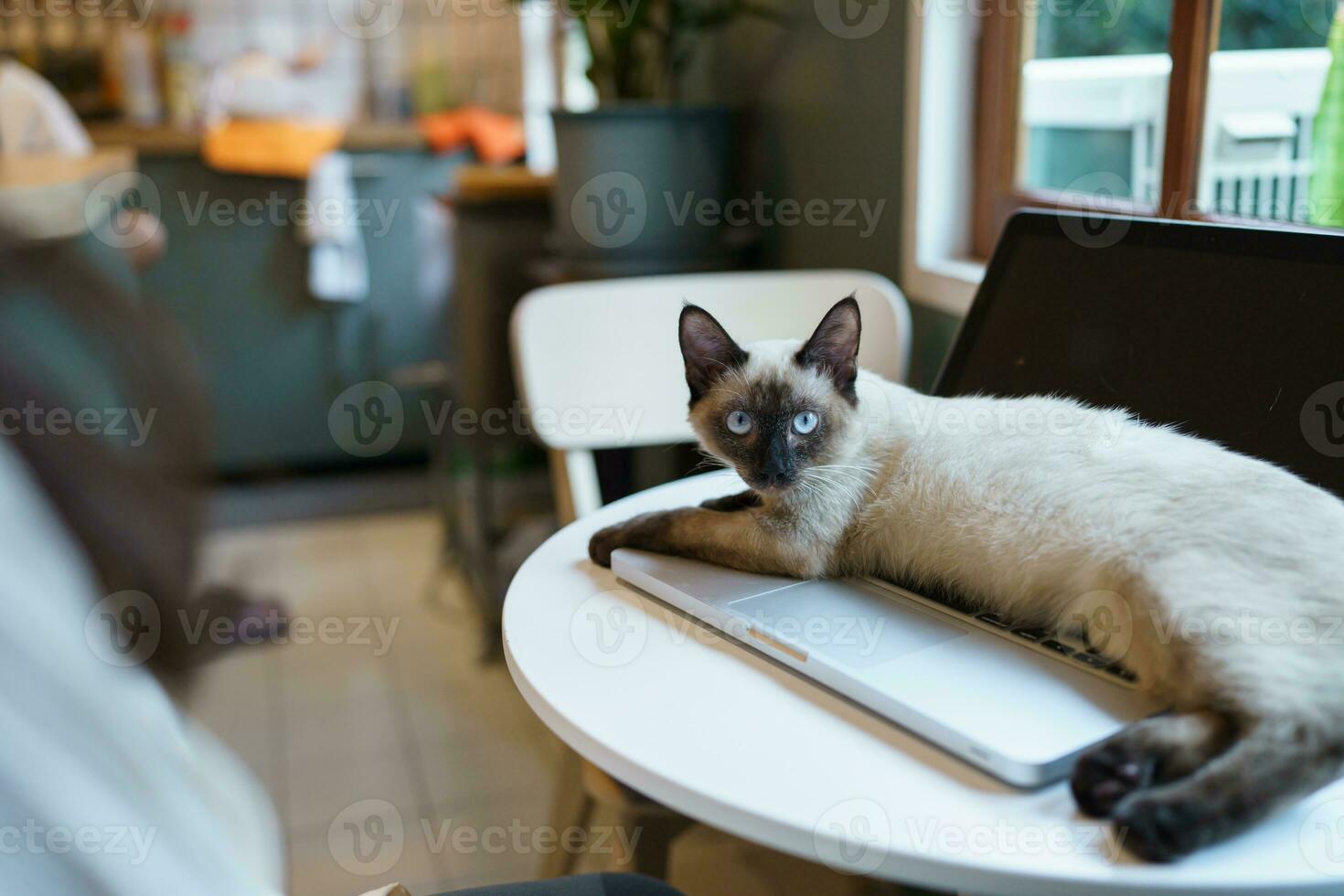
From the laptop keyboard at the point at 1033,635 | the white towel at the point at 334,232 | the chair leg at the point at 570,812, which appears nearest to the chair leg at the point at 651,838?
the chair leg at the point at 570,812

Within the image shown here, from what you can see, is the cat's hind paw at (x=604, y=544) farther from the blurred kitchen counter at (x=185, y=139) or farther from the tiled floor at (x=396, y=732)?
the blurred kitchen counter at (x=185, y=139)

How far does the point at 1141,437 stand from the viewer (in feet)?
2.92

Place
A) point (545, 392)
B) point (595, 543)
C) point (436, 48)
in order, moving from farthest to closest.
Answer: point (436, 48)
point (545, 392)
point (595, 543)

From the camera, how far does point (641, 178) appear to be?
2227mm

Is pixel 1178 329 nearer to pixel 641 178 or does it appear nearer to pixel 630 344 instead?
pixel 630 344

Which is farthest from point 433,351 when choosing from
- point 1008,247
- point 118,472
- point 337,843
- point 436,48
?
point 1008,247

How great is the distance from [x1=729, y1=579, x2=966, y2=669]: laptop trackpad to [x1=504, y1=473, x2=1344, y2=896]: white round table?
0.03 m

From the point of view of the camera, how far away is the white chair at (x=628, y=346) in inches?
64.2

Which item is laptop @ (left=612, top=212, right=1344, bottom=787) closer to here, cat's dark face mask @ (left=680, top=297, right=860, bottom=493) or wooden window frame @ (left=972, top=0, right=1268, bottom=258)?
cat's dark face mask @ (left=680, top=297, right=860, bottom=493)

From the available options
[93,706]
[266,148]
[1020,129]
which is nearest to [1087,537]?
[93,706]

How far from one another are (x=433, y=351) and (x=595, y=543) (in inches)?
121

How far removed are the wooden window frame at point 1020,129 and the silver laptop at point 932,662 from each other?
2.68 feet

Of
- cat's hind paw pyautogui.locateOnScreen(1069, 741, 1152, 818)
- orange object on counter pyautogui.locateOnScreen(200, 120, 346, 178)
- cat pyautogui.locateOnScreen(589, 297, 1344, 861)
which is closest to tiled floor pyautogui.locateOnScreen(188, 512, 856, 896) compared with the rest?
cat pyautogui.locateOnScreen(589, 297, 1344, 861)

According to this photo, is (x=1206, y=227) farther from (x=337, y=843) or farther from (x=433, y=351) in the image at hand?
(x=433, y=351)
